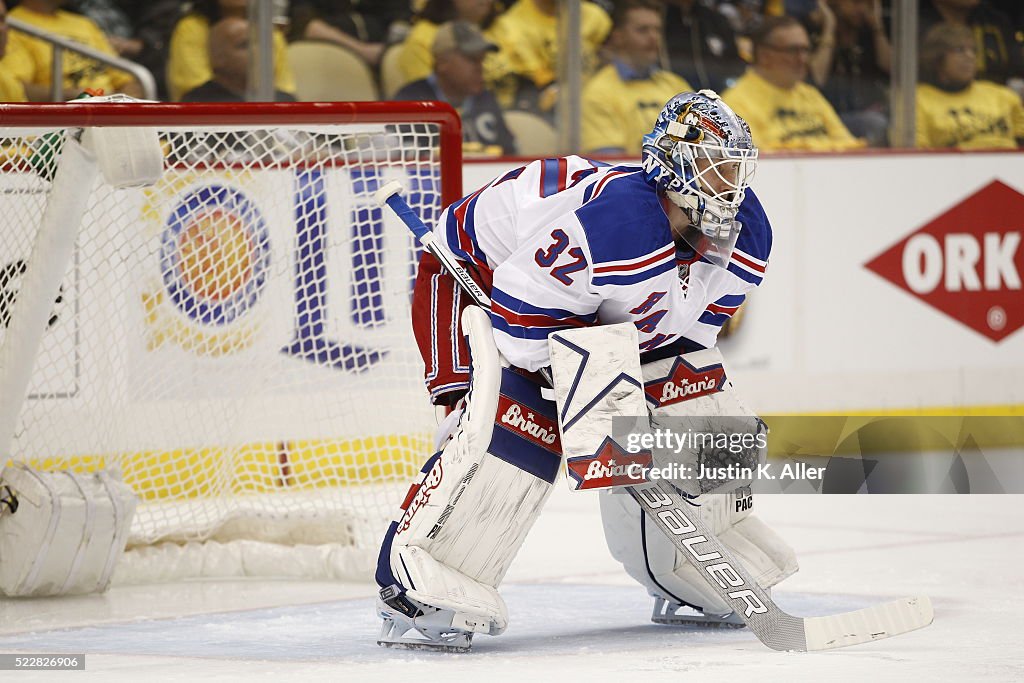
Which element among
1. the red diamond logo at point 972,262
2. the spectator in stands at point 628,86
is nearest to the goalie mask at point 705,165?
the spectator in stands at point 628,86

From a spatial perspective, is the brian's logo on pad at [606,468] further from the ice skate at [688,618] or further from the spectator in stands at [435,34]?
the spectator in stands at [435,34]

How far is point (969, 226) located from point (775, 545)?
3142mm

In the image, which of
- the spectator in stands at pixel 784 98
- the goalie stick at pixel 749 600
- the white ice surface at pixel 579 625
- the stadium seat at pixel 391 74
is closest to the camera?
the white ice surface at pixel 579 625

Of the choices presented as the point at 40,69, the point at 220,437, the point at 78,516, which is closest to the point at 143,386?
the point at 220,437

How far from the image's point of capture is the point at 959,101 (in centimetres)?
636

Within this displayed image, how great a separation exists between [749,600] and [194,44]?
10.4 feet

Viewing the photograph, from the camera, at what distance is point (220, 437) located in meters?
4.26

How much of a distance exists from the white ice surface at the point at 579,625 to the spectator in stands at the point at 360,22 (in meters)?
1.93

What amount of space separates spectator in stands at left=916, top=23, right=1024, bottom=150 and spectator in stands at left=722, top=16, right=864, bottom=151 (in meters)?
0.31

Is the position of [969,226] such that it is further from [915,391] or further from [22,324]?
[22,324]

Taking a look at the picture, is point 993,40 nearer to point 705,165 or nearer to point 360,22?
point 360,22

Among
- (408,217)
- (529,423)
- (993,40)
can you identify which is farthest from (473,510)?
(993,40)

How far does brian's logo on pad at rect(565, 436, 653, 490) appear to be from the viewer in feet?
9.01

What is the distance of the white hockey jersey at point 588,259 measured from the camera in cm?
274
